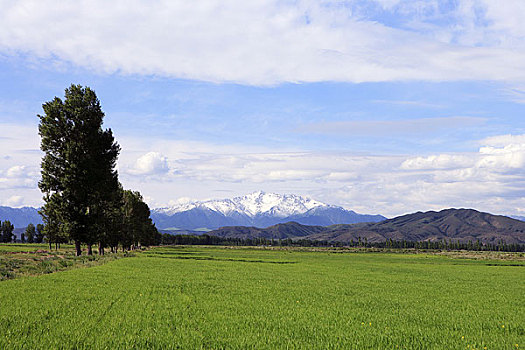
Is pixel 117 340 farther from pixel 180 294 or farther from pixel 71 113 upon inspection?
pixel 71 113

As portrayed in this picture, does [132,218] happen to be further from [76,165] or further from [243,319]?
[243,319]

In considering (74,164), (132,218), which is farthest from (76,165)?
(132,218)

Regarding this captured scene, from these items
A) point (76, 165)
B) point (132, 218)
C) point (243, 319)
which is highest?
point (76, 165)

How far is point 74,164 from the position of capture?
5297 cm

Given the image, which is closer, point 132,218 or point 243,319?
point 243,319

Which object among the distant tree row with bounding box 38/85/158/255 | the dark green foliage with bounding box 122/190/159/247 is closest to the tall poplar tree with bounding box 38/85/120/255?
the distant tree row with bounding box 38/85/158/255

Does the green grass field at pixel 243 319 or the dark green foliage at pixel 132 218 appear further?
the dark green foliage at pixel 132 218

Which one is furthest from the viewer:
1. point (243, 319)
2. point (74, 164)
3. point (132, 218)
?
point (132, 218)

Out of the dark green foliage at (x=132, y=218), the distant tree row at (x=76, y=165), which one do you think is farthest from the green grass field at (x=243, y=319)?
the dark green foliage at (x=132, y=218)

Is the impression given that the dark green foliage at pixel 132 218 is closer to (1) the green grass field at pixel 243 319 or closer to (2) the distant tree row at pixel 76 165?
(2) the distant tree row at pixel 76 165

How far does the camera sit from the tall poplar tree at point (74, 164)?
5353 cm

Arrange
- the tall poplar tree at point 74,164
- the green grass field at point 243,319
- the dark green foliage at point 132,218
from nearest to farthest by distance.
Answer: the green grass field at point 243,319 < the tall poplar tree at point 74,164 < the dark green foliage at point 132,218

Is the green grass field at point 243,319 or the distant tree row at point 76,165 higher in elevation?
the distant tree row at point 76,165

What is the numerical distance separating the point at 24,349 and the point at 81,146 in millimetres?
46781
